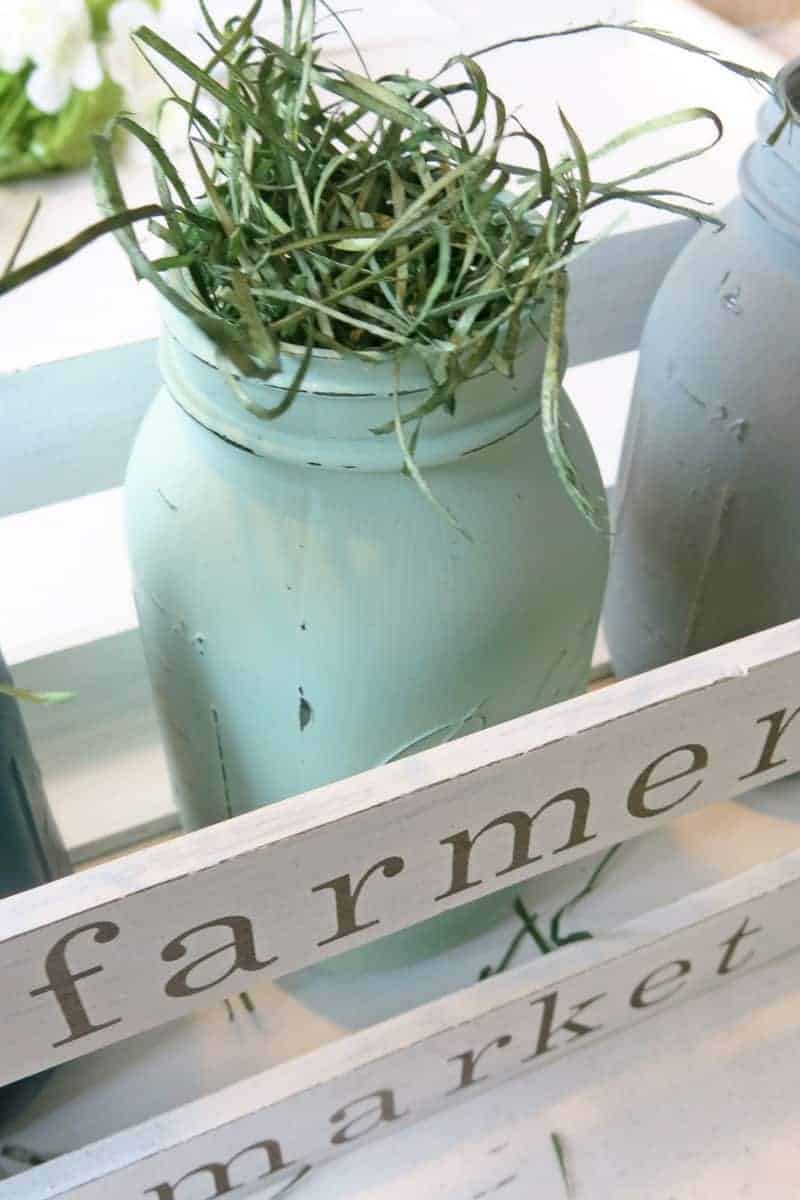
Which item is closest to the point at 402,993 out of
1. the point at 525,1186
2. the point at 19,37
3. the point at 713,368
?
the point at 525,1186

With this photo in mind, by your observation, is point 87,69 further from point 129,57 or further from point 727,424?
point 727,424

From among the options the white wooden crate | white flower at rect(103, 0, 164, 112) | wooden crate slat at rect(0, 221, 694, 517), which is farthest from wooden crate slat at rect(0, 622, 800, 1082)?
white flower at rect(103, 0, 164, 112)

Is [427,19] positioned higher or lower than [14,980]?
higher

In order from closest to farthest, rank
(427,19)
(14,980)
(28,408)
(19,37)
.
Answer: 1. (14,980)
2. (28,408)
3. (19,37)
4. (427,19)

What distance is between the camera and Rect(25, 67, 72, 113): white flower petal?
16.8 inches

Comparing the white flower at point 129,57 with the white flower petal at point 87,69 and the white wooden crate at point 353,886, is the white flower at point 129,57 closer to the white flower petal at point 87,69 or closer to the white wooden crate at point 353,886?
the white flower petal at point 87,69

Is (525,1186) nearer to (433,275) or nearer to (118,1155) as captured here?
(118,1155)

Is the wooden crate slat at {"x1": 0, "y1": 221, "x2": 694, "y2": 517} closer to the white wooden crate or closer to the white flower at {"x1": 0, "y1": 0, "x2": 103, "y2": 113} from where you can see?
the white wooden crate

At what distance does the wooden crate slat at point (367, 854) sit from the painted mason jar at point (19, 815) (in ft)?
0.14

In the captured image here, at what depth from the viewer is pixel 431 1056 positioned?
0.78ft

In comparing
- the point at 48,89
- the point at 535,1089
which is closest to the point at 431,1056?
the point at 535,1089

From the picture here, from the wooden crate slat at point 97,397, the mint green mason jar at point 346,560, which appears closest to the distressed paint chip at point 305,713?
the mint green mason jar at point 346,560

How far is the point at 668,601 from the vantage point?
0.30 m

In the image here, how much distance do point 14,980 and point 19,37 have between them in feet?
1.23
